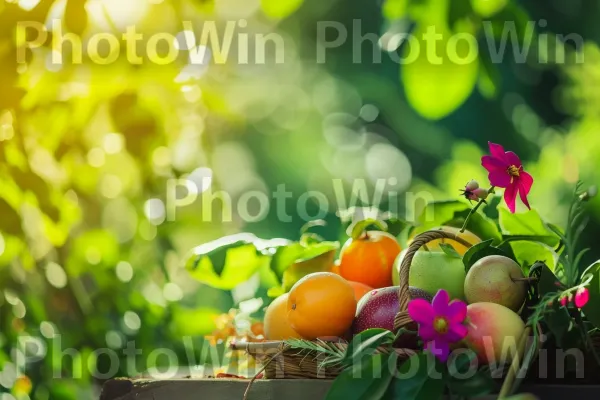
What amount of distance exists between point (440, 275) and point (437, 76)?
0.56 meters

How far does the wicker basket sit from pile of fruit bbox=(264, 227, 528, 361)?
54mm

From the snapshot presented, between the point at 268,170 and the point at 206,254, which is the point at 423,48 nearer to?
the point at 206,254

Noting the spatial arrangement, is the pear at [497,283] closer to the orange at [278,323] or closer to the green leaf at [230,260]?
the orange at [278,323]

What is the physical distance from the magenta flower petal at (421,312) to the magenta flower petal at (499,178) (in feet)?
0.68

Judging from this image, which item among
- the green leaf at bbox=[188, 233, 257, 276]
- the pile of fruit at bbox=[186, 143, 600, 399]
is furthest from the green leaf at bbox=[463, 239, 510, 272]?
the green leaf at bbox=[188, 233, 257, 276]

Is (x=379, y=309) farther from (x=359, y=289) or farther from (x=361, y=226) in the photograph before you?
(x=361, y=226)

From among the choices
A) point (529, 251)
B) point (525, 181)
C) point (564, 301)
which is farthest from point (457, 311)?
point (529, 251)

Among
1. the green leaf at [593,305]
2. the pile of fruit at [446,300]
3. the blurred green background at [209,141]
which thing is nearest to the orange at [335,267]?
the pile of fruit at [446,300]

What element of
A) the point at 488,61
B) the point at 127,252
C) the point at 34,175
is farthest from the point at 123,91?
the point at 488,61

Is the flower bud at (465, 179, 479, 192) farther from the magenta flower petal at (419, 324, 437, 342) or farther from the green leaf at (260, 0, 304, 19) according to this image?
the green leaf at (260, 0, 304, 19)

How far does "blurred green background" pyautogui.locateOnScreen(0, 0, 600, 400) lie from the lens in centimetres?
156

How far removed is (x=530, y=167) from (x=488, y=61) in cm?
43

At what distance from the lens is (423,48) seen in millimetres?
1490

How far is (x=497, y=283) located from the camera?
3.13 ft
